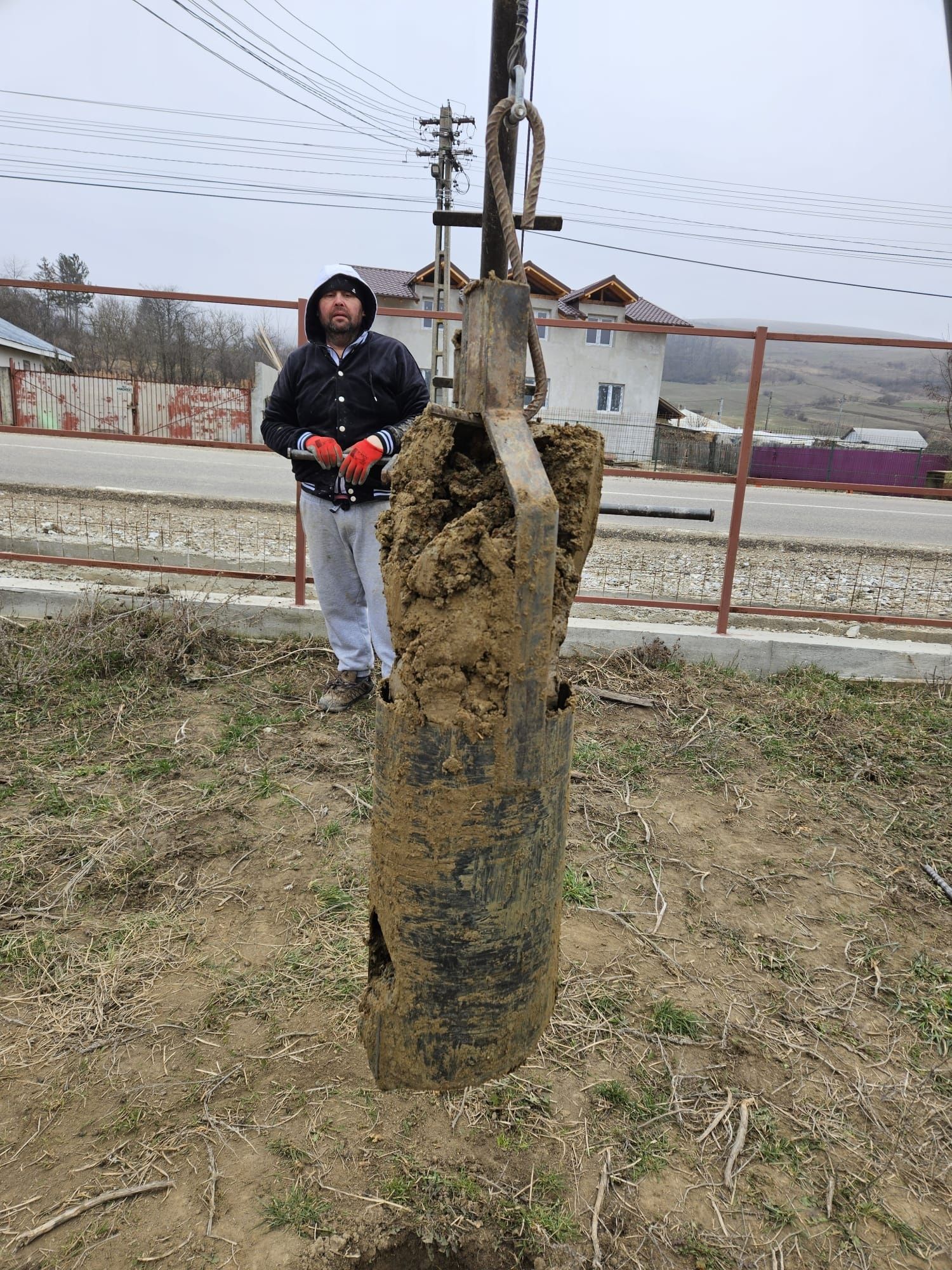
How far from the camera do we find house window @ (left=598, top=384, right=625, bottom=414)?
8469 millimetres

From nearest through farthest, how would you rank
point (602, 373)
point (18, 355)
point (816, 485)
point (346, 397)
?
point (346, 397), point (816, 485), point (18, 355), point (602, 373)

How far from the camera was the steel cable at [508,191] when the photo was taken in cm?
127

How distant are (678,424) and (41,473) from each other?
30.9 feet

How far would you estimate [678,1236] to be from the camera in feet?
5.66

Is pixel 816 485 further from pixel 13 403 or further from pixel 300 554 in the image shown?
pixel 13 403

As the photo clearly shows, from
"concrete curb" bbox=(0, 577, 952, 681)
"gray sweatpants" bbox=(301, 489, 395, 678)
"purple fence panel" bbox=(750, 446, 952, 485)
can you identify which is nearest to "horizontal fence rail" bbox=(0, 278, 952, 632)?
"concrete curb" bbox=(0, 577, 952, 681)

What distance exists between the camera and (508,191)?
1.31 meters

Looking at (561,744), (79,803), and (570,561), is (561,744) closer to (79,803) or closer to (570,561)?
(570,561)

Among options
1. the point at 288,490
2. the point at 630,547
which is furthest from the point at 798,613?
the point at 288,490

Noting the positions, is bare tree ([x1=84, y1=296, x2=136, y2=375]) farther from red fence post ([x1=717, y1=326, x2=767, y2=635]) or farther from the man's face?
red fence post ([x1=717, y1=326, x2=767, y2=635])

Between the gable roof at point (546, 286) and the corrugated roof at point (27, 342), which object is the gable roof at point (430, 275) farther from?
the corrugated roof at point (27, 342)

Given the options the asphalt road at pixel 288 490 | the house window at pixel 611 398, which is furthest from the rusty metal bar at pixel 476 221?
the asphalt road at pixel 288 490

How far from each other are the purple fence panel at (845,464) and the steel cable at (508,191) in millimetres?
15875

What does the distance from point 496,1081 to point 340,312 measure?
309cm
